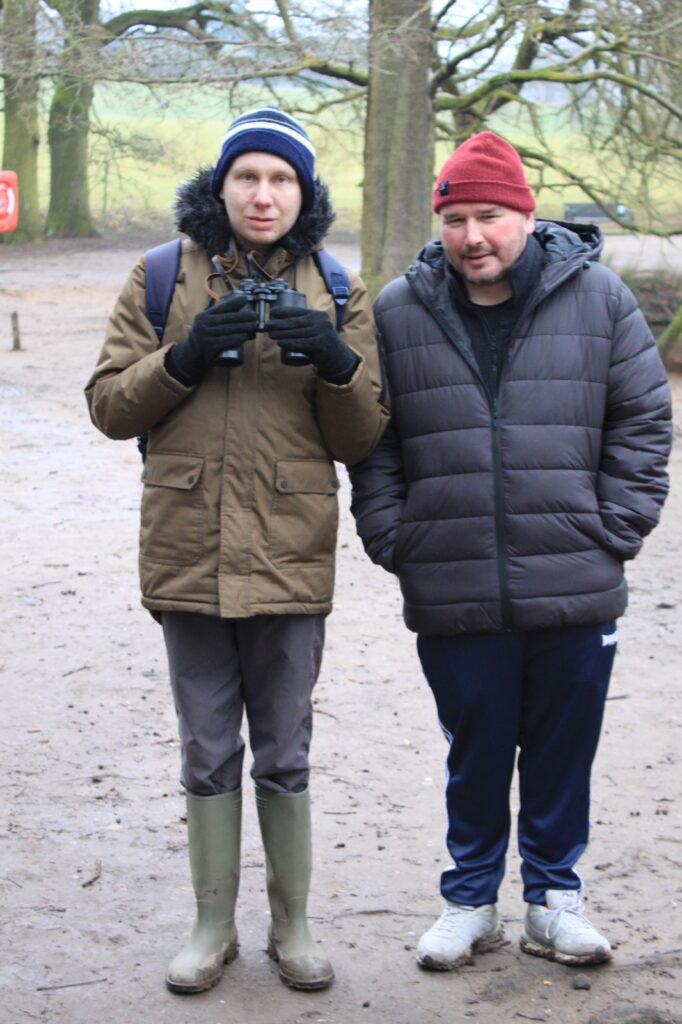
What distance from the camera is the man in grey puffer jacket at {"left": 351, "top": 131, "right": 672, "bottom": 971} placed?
3.37m

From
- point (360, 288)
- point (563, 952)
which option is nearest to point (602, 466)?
point (360, 288)

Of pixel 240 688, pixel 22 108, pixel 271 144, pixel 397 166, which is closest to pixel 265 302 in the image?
pixel 271 144

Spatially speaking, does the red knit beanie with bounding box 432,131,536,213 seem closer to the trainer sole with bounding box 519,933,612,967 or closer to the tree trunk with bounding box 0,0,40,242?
the trainer sole with bounding box 519,933,612,967

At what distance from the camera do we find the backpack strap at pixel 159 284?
329cm

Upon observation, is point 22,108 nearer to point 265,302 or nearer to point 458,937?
point 265,302

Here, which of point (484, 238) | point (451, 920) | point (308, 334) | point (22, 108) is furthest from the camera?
point (22, 108)

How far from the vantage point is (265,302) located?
3.16 meters

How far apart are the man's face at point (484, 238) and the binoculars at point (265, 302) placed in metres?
0.42

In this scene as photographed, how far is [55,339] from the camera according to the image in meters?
Answer: 18.0

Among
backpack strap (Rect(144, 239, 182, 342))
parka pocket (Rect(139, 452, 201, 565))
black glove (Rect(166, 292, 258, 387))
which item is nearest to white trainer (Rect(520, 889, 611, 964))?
parka pocket (Rect(139, 452, 201, 565))

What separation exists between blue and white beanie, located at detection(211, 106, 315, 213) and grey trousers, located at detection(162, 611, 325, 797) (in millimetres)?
954

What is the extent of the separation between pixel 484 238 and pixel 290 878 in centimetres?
154

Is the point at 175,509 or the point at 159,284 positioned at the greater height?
the point at 159,284

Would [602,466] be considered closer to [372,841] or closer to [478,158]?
[478,158]
